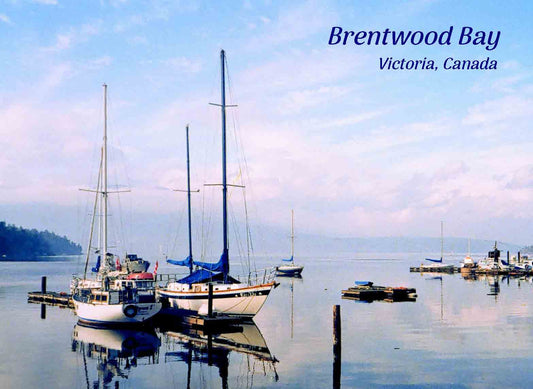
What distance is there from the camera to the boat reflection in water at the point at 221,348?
33.9 meters

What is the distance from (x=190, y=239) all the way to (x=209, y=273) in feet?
50.1

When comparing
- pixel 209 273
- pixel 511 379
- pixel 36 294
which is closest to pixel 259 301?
pixel 209 273

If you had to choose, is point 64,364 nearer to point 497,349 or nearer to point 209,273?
point 209,273

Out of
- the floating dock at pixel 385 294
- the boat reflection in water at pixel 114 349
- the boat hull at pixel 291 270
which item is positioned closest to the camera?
the boat reflection in water at pixel 114 349

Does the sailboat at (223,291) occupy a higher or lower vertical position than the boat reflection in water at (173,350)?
higher

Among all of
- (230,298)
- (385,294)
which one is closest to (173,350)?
(230,298)

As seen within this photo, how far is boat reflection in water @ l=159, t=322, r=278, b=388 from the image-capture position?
33.9 metres

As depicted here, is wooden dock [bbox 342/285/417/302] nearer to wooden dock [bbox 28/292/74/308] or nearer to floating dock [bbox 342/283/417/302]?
floating dock [bbox 342/283/417/302]

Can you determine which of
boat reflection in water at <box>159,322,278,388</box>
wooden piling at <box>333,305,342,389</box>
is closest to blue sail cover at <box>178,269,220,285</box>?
boat reflection in water at <box>159,322,278,388</box>

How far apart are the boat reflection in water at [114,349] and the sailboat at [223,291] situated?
5.60 meters

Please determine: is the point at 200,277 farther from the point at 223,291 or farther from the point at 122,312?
the point at 122,312

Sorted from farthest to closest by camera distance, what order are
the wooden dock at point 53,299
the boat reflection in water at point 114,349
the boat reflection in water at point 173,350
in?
the wooden dock at point 53,299 < the boat reflection in water at point 114,349 < the boat reflection in water at point 173,350

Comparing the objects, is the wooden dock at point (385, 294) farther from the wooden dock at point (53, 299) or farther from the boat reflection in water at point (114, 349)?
the boat reflection in water at point (114, 349)

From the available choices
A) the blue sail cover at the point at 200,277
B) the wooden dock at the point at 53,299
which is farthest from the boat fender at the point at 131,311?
the wooden dock at the point at 53,299
